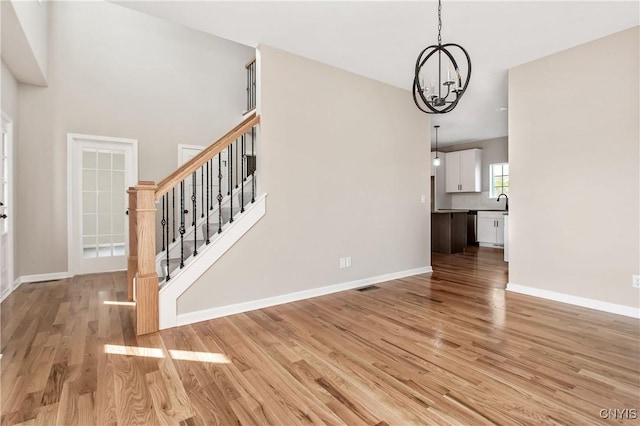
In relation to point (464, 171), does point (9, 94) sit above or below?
above

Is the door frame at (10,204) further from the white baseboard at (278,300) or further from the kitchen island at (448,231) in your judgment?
the kitchen island at (448,231)

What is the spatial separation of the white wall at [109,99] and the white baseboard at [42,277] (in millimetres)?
72

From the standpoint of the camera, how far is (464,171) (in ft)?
27.4

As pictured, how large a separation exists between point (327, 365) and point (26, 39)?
417cm

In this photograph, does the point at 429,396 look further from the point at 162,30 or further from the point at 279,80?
the point at 162,30

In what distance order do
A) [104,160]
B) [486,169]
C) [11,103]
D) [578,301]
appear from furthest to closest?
[486,169] → [104,160] → [11,103] → [578,301]

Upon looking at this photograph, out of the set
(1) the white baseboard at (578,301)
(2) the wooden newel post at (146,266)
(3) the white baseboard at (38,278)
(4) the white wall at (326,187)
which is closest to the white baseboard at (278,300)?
(4) the white wall at (326,187)

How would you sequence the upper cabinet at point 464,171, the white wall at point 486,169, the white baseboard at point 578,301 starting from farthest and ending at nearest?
the upper cabinet at point 464,171, the white wall at point 486,169, the white baseboard at point 578,301

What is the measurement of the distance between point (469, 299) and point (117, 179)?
519cm

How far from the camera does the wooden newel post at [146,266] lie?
2.52 meters

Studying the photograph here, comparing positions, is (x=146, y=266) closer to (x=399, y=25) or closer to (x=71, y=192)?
(x=71, y=192)

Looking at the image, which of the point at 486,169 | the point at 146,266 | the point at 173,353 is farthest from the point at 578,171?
the point at 486,169

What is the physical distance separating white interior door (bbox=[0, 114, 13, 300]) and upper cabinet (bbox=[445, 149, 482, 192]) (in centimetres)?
882

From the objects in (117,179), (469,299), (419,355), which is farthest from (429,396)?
(117,179)
